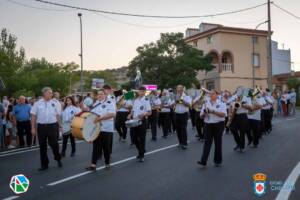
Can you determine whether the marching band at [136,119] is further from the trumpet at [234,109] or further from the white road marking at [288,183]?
the white road marking at [288,183]

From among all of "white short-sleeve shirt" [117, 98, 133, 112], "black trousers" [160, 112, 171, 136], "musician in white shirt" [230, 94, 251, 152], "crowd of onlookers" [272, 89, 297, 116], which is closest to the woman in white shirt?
"white short-sleeve shirt" [117, 98, 133, 112]

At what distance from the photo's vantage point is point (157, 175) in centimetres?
995

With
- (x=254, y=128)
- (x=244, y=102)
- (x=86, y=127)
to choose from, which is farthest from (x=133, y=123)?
(x=254, y=128)

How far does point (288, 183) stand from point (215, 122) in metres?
2.69

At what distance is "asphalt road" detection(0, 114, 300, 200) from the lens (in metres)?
8.17

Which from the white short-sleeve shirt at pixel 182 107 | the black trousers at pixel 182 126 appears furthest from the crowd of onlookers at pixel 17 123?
the black trousers at pixel 182 126

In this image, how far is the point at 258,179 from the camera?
9000 millimetres

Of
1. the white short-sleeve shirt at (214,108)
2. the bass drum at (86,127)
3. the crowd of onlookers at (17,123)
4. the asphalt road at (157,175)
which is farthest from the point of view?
the crowd of onlookers at (17,123)

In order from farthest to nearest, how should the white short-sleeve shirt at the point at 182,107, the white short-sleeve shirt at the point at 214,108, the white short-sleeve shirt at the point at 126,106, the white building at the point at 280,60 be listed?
the white building at the point at 280,60 < the white short-sleeve shirt at the point at 126,106 < the white short-sleeve shirt at the point at 182,107 < the white short-sleeve shirt at the point at 214,108

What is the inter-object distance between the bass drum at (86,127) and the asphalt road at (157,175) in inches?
32.0

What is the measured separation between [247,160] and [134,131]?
9.83 ft

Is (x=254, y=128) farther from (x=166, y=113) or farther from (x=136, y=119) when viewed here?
(x=166, y=113)

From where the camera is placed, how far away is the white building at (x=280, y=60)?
246ft

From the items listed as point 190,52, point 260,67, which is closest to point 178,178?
point 190,52
